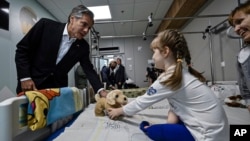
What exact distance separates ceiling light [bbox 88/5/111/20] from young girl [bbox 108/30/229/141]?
10.5ft

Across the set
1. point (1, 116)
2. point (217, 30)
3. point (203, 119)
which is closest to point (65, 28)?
point (1, 116)

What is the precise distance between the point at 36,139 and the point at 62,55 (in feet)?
1.96

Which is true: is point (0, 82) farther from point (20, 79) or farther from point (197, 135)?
point (197, 135)

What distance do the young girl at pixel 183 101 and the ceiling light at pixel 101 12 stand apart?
3.21 metres

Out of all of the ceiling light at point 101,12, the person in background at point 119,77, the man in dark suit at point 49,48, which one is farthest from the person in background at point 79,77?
the man in dark suit at point 49,48

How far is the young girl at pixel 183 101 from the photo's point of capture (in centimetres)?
78

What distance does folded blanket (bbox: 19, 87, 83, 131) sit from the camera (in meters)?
0.74

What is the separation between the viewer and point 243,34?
3.49 ft

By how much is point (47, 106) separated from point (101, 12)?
3596mm

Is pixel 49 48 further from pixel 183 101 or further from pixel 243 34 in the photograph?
pixel 243 34

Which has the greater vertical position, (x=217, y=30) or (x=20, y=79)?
(x=217, y=30)

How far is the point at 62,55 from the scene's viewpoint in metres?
1.28

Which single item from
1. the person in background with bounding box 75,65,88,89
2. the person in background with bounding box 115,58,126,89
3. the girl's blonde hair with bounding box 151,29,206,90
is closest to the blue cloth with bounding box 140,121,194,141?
the girl's blonde hair with bounding box 151,29,206,90

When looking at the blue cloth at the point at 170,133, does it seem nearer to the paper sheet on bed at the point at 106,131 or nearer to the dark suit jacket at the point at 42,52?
the paper sheet on bed at the point at 106,131
